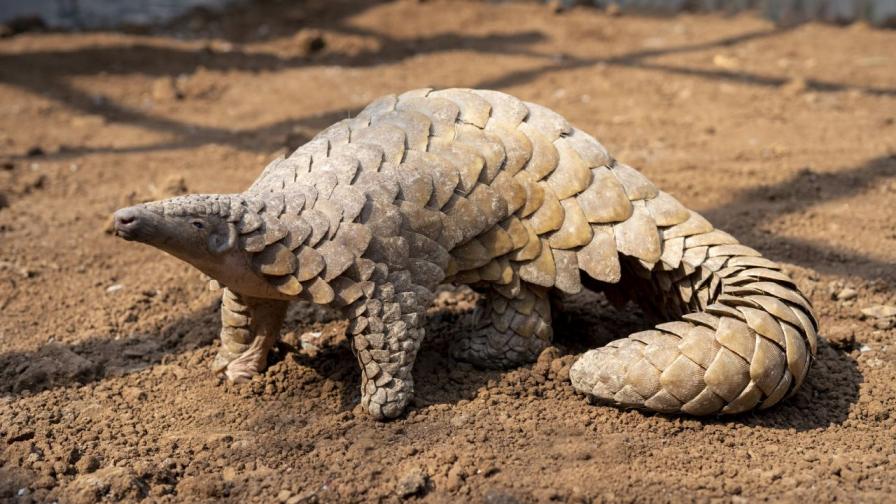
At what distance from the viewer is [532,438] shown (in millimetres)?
3367

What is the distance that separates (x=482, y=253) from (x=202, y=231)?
103 cm

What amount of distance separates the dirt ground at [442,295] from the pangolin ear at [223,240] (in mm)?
726

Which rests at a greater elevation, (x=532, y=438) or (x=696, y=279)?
(x=696, y=279)

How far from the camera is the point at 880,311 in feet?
13.6

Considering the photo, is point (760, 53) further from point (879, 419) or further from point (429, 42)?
point (879, 419)

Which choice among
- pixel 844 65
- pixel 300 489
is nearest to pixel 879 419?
pixel 300 489

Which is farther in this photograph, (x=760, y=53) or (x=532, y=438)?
(x=760, y=53)

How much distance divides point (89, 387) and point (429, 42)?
6.08 meters

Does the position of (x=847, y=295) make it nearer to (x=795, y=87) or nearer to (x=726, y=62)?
(x=795, y=87)

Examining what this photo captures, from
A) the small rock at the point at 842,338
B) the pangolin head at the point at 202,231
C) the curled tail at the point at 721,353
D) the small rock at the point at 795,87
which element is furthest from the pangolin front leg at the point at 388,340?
the small rock at the point at 795,87

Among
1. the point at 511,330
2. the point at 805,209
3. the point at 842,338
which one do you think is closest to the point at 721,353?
the point at 511,330

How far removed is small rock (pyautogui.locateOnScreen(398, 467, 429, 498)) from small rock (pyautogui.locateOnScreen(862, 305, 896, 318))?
7.35ft

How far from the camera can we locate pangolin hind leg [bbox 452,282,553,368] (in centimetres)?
375

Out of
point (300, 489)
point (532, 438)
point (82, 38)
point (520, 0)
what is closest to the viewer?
point (300, 489)
